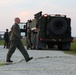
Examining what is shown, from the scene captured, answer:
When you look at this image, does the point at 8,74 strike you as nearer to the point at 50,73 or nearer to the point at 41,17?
the point at 50,73

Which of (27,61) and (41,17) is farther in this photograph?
(41,17)

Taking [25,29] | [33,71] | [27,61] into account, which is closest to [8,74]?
[33,71]

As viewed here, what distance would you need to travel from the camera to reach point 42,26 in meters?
32.5

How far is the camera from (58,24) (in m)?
33.0

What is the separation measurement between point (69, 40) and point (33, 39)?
332 cm

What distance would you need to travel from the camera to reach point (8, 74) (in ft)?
40.7

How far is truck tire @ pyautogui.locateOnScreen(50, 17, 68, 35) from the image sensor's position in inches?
1273

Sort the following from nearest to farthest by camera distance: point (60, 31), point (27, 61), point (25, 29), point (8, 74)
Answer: point (8, 74) → point (27, 61) → point (60, 31) → point (25, 29)

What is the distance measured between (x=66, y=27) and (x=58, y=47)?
2.43 m

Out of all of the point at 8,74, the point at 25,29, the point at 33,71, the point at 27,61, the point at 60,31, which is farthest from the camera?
the point at 25,29

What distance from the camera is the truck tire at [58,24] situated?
106ft

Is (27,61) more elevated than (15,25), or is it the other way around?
(15,25)

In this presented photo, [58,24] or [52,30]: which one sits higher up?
[58,24]

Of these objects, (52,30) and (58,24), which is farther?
(58,24)
